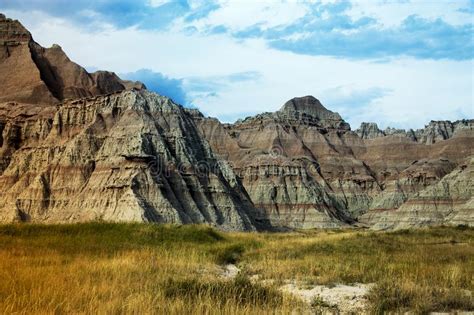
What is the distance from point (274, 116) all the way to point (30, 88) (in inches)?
3525

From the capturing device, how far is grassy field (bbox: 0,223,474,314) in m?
10.1

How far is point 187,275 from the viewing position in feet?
48.8

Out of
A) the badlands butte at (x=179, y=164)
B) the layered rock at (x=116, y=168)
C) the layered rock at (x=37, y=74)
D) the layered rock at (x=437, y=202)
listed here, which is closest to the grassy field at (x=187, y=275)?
the badlands butte at (x=179, y=164)

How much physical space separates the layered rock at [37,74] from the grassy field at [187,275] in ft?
314

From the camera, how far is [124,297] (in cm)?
1077

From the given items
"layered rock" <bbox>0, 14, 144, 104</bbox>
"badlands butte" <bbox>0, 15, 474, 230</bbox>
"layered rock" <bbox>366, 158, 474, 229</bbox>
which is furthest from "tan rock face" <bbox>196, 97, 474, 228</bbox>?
"layered rock" <bbox>0, 14, 144, 104</bbox>

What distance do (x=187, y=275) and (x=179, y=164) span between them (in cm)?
7124

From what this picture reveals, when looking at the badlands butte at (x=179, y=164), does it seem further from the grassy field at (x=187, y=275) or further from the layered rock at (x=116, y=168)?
the grassy field at (x=187, y=275)

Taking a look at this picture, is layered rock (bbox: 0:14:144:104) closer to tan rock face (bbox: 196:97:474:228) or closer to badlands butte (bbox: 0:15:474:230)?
badlands butte (bbox: 0:15:474:230)

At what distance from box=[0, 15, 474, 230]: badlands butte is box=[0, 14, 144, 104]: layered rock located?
0.98ft

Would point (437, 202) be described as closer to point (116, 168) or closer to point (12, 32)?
point (116, 168)

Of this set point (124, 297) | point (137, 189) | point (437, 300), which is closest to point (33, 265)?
point (124, 297)

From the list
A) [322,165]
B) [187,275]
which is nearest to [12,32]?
[322,165]

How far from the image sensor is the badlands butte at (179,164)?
260ft
